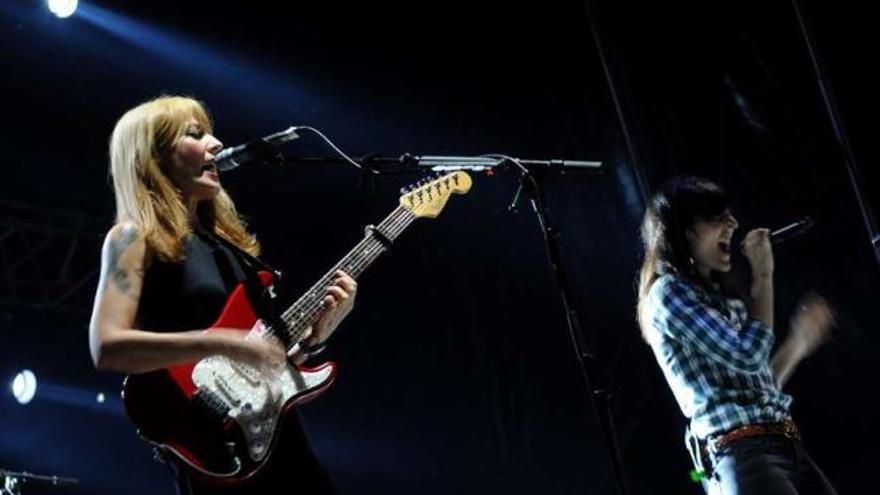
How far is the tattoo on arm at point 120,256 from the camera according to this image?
222 cm

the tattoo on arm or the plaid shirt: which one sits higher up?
the tattoo on arm

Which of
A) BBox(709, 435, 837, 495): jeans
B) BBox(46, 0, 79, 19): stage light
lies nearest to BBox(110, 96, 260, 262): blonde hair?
BBox(709, 435, 837, 495): jeans

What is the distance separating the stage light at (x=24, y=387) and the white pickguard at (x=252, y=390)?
24.2ft

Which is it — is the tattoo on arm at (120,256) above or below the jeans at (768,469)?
above

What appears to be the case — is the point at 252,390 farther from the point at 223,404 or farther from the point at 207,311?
the point at 207,311

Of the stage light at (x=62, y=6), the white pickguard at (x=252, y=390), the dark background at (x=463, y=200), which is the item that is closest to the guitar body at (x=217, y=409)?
the white pickguard at (x=252, y=390)

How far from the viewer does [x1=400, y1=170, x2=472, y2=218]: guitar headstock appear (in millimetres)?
3346

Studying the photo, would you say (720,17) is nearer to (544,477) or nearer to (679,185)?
(679,185)

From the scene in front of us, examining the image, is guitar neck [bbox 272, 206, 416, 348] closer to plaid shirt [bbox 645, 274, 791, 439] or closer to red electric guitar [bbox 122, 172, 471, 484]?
red electric guitar [bbox 122, 172, 471, 484]

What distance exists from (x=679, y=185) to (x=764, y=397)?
754 mm

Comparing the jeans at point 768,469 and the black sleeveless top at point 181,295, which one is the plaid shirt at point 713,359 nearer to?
the jeans at point 768,469

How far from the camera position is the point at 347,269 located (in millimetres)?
2879

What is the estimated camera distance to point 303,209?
8.86 m

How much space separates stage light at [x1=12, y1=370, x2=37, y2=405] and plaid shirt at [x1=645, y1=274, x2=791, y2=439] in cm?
735
